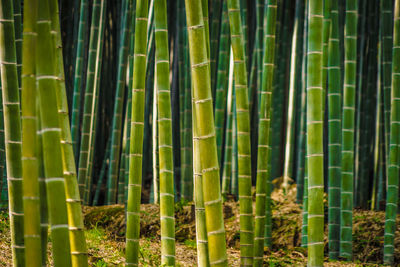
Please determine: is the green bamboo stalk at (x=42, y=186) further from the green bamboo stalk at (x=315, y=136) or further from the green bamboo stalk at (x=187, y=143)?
the green bamboo stalk at (x=187, y=143)

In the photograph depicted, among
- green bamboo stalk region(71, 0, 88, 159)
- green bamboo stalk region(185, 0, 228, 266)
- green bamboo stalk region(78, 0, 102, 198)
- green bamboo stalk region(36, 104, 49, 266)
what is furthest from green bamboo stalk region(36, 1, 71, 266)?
green bamboo stalk region(71, 0, 88, 159)

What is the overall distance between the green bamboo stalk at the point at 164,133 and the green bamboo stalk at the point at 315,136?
48cm

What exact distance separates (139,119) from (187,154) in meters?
1.89

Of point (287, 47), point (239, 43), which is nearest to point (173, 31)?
point (287, 47)

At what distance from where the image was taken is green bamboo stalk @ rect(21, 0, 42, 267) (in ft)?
3.54

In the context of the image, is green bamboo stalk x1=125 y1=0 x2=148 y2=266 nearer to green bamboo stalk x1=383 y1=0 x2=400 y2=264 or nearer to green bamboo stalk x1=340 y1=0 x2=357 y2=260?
green bamboo stalk x1=340 y1=0 x2=357 y2=260

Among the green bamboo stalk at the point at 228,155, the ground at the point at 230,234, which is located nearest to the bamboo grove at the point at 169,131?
the ground at the point at 230,234

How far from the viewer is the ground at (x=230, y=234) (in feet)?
7.57

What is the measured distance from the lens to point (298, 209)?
328 centimetres

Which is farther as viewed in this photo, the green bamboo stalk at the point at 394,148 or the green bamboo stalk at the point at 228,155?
the green bamboo stalk at the point at 228,155

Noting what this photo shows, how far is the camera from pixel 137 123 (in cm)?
154

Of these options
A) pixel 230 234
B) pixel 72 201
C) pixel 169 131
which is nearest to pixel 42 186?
pixel 72 201

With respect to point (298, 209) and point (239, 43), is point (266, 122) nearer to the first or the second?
point (239, 43)

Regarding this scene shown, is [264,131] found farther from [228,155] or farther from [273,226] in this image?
[228,155]
